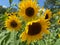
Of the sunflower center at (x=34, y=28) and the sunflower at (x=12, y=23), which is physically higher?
the sunflower center at (x=34, y=28)

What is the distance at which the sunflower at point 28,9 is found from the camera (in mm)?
2697

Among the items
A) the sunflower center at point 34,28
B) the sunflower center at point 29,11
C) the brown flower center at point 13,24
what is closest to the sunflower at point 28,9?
the sunflower center at point 29,11

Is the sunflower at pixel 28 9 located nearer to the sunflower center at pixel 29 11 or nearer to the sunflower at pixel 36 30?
the sunflower center at pixel 29 11

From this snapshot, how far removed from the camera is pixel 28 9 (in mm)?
2846

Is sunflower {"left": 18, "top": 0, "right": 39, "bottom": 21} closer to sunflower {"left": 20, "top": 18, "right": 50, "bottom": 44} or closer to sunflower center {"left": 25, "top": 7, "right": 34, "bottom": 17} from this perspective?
sunflower center {"left": 25, "top": 7, "right": 34, "bottom": 17}

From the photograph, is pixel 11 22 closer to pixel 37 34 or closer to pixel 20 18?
pixel 20 18

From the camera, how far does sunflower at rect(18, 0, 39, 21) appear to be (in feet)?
8.85

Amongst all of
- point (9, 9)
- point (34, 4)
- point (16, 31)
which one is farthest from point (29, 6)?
point (9, 9)

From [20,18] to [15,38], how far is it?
229 mm

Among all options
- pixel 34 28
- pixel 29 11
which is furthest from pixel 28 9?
pixel 34 28

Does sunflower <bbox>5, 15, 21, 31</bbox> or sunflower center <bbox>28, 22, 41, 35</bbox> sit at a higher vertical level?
sunflower center <bbox>28, 22, 41, 35</bbox>

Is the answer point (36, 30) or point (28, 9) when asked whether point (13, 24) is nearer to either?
point (28, 9)

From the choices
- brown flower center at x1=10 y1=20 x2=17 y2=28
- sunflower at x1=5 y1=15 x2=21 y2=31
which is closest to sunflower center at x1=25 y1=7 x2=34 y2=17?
sunflower at x1=5 y1=15 x2=21 y2=31

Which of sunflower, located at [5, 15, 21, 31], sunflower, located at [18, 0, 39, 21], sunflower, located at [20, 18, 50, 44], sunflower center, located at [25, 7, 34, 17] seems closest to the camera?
sunflower, located at [20, 18, 50, 44]
